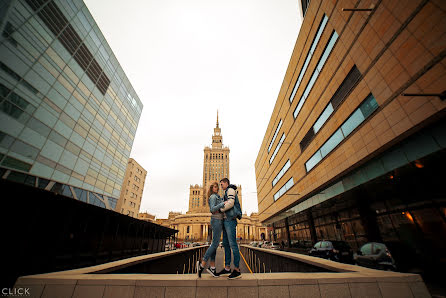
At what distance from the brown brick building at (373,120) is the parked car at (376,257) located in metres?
3.82

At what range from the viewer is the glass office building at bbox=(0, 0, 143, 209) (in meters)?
12.9

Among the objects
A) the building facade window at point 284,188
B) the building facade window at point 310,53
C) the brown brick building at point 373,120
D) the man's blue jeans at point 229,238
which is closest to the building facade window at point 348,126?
the brown brick building at point 373,120

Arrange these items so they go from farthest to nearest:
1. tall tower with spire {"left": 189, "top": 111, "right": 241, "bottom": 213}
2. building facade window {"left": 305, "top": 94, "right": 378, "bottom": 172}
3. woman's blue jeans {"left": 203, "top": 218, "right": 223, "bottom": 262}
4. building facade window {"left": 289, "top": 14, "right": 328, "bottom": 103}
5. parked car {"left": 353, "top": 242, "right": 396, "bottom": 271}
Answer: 1. tall tower with spire {"left": 189, "top": 111, "right": 241, "bottom": 213}
2. building facade window {"left": 289, "top": 14, "right": 328, "bottom": 103}
3. building facade window {"left": 305, "top": 94, "right": 378, "bottom": 172}
4. parked car {"left": 353, "top": 242, "right": 396, "bottom": 271}
5. woman's blue jeans {"left": 203, "top": 218, "right": 223, "bottom": 262}

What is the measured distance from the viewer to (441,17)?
20.4 feet

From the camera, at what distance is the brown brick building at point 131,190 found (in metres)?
51.1

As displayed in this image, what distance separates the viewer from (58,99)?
1673cm

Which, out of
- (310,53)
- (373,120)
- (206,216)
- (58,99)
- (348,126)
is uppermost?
(310,53)

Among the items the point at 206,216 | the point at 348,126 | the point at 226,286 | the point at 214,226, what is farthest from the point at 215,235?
the point at 206,216

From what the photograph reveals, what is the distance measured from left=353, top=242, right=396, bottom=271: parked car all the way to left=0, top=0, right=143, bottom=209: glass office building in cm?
2362

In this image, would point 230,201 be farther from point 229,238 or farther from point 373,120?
point 373,120

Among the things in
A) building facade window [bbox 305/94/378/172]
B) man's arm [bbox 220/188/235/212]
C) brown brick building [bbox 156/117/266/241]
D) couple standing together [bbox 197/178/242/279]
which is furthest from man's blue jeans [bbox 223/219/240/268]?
brown brick building [bbox 156/117/266/241]

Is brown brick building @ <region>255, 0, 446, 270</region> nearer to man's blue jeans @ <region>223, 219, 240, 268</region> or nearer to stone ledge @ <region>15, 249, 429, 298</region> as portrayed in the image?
stone ledge @ <region>15, 249, 429, 298</region>

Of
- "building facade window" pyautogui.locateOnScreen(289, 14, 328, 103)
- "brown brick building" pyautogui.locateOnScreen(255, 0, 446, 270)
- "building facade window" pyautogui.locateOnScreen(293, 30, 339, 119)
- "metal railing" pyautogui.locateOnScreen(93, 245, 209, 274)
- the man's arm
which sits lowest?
"metal railing" pyautogui.locateOnScreen(93, 245, 209, 274)

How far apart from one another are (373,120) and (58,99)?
2585 cm
